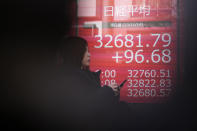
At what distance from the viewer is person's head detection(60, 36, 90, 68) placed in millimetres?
1462

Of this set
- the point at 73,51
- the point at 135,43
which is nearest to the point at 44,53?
the point at 73,51

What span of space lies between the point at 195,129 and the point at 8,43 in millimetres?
2027

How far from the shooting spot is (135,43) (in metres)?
1.94

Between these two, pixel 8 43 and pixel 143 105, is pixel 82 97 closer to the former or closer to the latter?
pixel 143 105

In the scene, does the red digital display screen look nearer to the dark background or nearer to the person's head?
the dark background

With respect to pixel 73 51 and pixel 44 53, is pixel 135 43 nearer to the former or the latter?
pixel 73 51

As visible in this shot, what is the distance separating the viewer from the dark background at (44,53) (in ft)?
6.20

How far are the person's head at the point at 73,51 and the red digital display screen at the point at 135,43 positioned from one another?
500 mm

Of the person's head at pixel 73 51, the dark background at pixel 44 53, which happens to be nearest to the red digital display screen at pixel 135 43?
the dark background at pixel 44 53

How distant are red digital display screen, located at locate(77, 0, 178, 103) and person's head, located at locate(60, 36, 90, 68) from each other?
500 millimetres

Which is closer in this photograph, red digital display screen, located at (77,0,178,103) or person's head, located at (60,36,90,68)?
person's head, located at (60,36,90,68)

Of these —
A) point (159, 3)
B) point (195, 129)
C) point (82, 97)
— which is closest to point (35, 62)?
point (82, 97)

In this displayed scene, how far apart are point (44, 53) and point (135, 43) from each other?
3.01 feet

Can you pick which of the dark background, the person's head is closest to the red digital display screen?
the dark background
